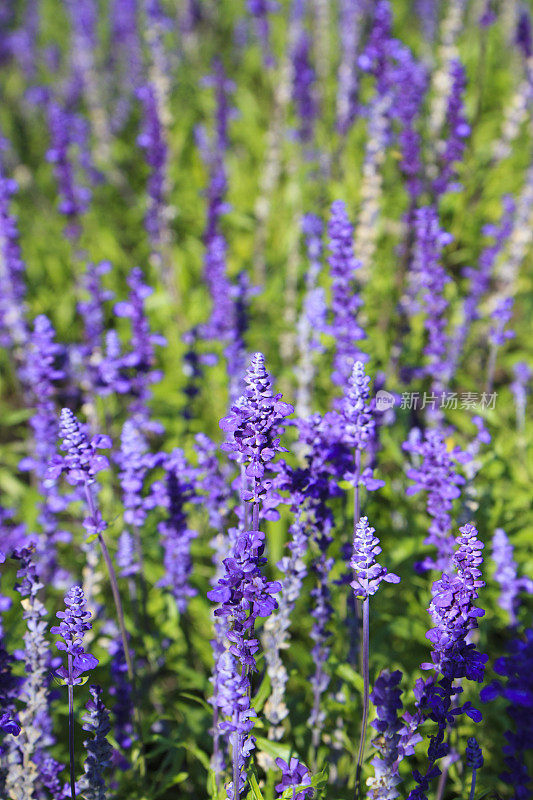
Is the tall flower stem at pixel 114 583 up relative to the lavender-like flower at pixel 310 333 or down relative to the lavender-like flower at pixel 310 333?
down

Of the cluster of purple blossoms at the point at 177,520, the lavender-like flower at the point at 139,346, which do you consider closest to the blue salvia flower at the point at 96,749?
the cluster of purple blossoms at the point at 177,520

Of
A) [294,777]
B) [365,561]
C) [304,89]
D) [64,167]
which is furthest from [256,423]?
[304,89]

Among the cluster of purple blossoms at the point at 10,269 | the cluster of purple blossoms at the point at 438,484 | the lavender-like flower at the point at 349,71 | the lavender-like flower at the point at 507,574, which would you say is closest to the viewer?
the cluster of purple blossoms at the point at 438,484

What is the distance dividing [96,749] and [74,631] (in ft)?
1.60

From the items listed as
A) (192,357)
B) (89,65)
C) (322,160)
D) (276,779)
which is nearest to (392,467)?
(192,357)

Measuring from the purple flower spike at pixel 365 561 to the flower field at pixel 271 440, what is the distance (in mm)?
15

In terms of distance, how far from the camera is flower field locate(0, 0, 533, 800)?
101 inches

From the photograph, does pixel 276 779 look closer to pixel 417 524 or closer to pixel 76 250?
pixel 417 524

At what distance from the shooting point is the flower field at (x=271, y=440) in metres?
2.56

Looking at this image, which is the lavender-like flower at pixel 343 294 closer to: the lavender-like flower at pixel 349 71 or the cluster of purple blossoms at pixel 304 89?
the lavender-like flower at pixel 349 71

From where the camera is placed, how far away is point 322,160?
7.40 meters

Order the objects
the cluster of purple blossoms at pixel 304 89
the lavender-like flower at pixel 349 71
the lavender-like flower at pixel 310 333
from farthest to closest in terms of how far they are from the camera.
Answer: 1. the cluster of purple blossoms at pixel 304 89
2. the lavender-like flower at pixel 349 71
3. the lavender-like flower at pixel 310 333

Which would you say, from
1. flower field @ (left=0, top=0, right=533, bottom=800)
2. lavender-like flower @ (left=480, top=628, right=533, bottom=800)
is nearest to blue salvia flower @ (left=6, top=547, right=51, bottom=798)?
flower field @ (left=0, top=0, right=533, bottom=800)

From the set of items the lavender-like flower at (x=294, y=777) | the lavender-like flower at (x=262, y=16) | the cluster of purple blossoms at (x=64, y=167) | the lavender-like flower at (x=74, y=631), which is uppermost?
the lavender-like flower at (x=262, y=16)
